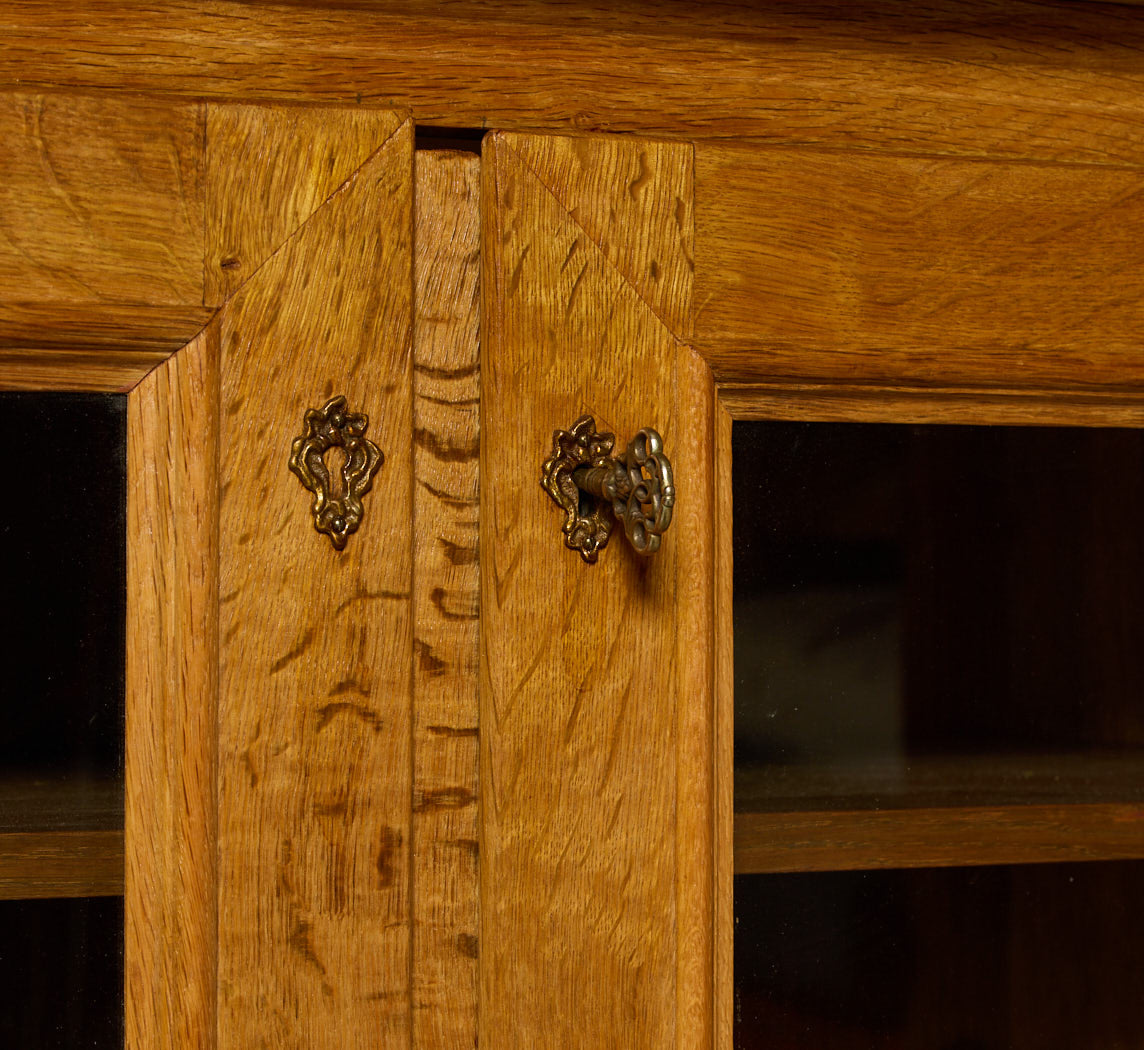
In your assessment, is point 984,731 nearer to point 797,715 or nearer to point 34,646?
point 797,715

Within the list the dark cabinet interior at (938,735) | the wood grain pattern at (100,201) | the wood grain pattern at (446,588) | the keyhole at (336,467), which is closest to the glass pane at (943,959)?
the dark cabinet interior at (938,735)

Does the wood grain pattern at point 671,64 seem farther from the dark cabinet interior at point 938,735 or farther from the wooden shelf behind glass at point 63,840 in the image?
the wooden shelf behind glass at point 63,840

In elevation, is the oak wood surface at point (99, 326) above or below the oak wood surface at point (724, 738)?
above

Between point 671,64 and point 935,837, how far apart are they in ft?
1.09

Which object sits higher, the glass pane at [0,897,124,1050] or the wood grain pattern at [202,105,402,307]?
the wood grain pattern at [202,105,402,307]

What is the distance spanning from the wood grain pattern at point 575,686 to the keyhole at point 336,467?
0.05 m

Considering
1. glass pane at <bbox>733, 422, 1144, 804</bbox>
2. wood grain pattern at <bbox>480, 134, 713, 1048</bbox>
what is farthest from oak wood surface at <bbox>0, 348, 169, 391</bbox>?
glass pane at <bbox>733, 422, 1144, 804</bbox>

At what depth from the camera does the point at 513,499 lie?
45 cm

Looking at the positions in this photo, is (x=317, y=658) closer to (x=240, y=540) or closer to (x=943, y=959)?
(x=240, y=540)

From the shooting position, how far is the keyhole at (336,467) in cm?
44

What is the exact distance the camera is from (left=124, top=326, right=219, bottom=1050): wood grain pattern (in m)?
0.43

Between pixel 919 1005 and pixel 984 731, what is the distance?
0.12 metres

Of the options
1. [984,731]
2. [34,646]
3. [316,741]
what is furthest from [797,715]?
[34,646]

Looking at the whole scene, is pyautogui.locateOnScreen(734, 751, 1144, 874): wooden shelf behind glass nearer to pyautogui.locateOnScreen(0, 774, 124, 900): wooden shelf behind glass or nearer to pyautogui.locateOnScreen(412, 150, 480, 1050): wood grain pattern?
pyautogui.locateOnScreen(412, 150, 480, 1050): wood grain pattern
